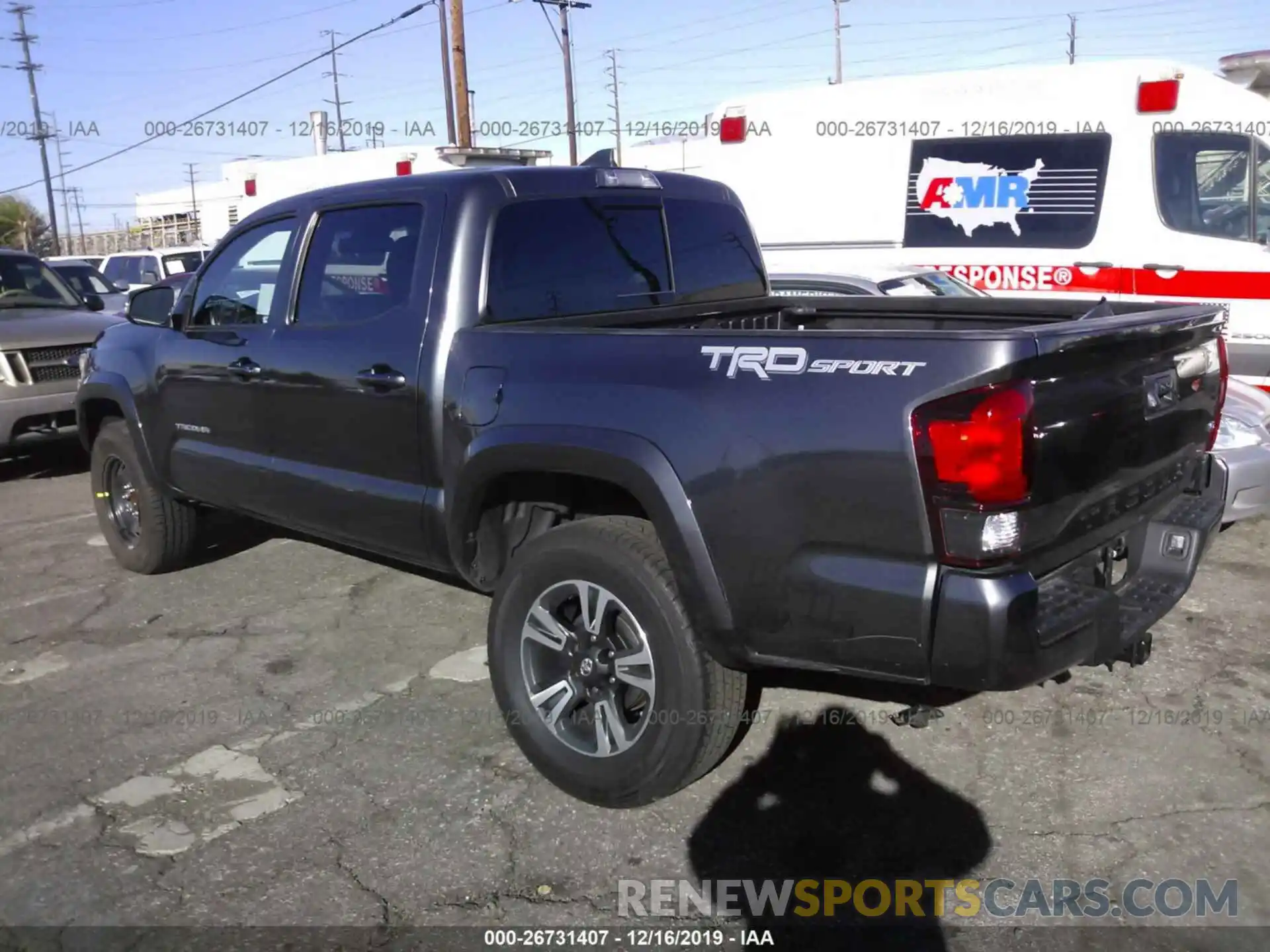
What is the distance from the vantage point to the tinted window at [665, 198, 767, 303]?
4.44 m

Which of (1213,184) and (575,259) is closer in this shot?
(575,259)

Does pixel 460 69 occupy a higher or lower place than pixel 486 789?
higher

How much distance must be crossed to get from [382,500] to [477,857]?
4.57 feet

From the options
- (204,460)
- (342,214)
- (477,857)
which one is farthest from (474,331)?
(204,460)

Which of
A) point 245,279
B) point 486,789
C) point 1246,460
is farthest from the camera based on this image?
point 1246,460

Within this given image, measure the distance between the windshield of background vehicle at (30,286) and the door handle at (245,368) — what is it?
533cm

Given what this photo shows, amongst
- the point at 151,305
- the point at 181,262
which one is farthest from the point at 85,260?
the point at 151,305

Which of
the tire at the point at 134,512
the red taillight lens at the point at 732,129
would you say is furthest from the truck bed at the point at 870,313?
the red taillight lens at the point at 732,129

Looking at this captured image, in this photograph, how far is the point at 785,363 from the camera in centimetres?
278

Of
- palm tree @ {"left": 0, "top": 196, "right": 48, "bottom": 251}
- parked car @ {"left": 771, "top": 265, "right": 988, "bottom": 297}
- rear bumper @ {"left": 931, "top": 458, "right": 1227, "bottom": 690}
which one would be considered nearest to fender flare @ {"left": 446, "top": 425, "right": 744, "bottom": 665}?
rear bumper @ {"left": 931, "top": 458, "right": 1227, "bottom": 690}

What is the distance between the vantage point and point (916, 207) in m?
8.33

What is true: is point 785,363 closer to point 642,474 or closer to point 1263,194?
point 642,474

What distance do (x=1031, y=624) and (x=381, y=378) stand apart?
2.32 m

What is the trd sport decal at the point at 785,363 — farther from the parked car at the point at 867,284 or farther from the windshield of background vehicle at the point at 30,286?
the windshield of background vehicle at the point at 30,286
